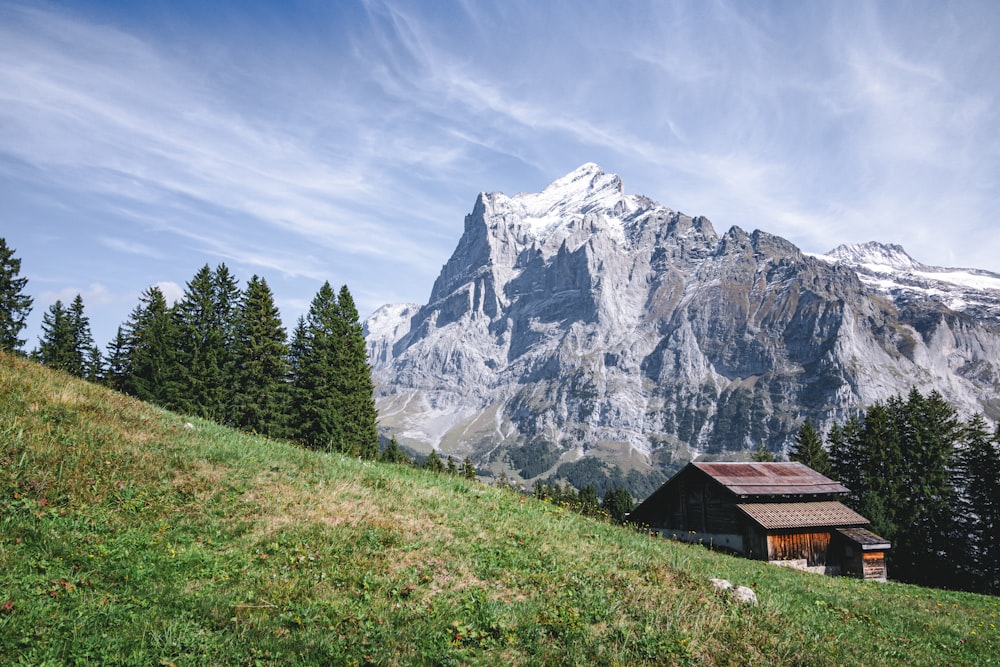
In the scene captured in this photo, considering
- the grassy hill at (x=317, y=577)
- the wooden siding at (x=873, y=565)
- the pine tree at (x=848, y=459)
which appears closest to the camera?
the grassy hill at (x=317, y=577)

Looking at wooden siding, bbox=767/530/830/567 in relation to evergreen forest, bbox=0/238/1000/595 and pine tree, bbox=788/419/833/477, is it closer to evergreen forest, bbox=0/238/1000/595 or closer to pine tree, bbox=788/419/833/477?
evergreen forest, bbox=0/238/1000/595

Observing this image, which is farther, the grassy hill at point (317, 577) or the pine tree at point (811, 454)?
the pine tree at point (811, 454)

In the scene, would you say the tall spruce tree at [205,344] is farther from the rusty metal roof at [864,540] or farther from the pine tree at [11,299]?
the rusty metal roof at [864,540]

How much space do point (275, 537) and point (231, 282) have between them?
146 ft

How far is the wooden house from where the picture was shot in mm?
32188

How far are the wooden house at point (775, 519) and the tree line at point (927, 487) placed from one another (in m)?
18.6

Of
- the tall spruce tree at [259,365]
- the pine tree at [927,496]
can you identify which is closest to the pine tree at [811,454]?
the pine tree at [927,496]

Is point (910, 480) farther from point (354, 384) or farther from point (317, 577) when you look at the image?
point (317, 577)

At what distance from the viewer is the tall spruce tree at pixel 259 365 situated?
44.9 m

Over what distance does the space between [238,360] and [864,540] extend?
4979 cm

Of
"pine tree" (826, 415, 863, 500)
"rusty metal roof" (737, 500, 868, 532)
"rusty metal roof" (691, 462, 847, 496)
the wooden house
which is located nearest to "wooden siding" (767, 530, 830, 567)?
the wooden house

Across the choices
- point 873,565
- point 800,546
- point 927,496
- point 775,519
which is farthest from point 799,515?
point 927,496

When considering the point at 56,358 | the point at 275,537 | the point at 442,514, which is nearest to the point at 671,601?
the point at 442,514

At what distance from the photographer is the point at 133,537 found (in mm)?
9648
